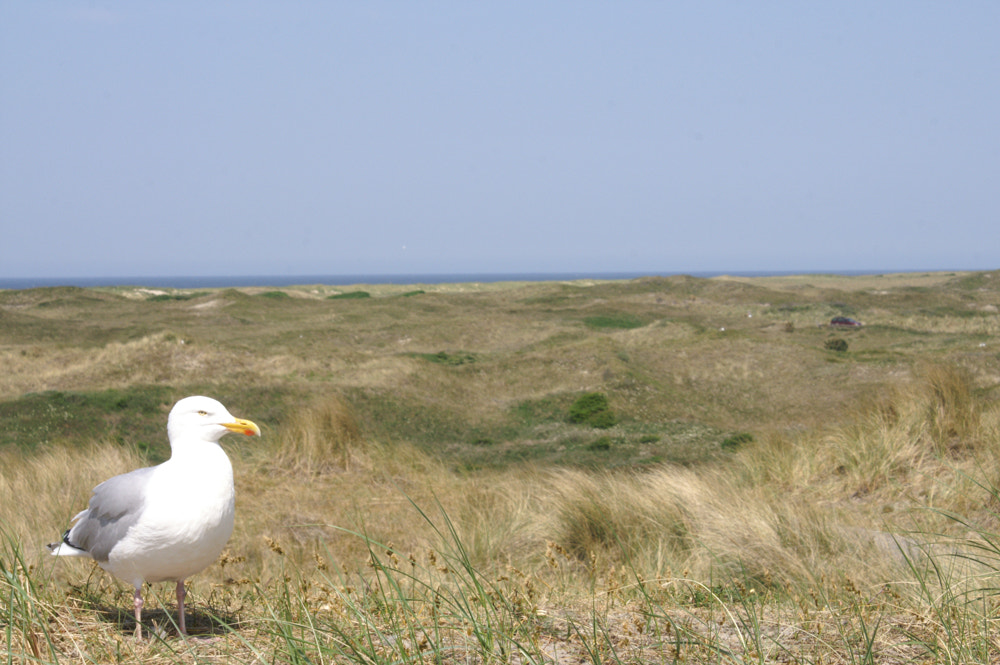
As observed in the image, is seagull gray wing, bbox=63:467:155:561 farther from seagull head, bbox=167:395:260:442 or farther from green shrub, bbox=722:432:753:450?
green shrub, bbox=722:432:753:450

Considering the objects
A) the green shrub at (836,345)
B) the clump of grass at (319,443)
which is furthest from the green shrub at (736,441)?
the green shrub at (836,345)

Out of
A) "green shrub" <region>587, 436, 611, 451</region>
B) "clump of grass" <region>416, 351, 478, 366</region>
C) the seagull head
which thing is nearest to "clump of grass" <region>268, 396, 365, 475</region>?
"green shrub" <region>587, 436, 611, 451</region>

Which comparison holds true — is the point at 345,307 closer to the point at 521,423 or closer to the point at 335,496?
the point at 521,423

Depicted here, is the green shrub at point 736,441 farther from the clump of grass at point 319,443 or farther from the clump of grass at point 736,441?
the clump of grass at point 319,443

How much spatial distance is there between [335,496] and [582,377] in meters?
13.1

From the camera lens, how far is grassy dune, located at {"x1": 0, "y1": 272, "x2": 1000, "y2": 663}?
3.03 meters

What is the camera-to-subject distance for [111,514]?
3.26 meters

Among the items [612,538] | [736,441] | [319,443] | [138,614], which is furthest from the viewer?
[736,441]

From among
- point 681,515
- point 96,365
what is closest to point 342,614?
point 681,515

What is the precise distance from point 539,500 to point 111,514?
4.89m

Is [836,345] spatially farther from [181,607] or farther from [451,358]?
[181,607]

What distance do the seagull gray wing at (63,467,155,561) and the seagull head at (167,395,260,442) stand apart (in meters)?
0.24

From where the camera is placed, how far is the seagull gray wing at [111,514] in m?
3.20

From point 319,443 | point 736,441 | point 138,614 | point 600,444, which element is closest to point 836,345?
point 736,441
